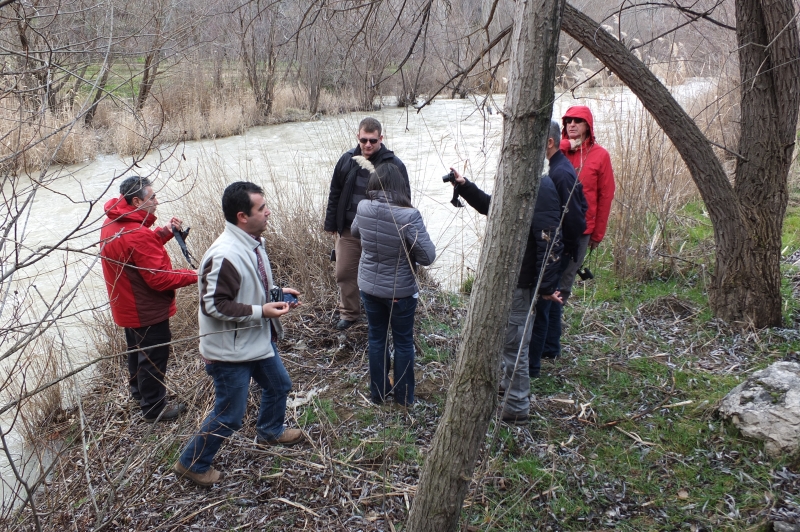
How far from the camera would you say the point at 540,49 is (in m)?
1.90

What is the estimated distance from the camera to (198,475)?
3207 mm

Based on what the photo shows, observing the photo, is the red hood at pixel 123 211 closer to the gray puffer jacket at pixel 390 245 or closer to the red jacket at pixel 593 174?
the gray puffer jacket at pixel 390 245

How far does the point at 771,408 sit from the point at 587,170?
1763 millimetres

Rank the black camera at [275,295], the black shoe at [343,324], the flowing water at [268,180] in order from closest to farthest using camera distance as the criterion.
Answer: the black camera at [275,295] → the black shoe at [343,324] → the flowing water at [268,180]

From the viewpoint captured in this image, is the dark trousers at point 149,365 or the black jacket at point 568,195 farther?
the dark trousers at point 149,365

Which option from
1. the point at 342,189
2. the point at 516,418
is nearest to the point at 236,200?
the point at 342,189

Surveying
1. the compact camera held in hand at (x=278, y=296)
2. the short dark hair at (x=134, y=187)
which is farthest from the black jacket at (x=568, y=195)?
the short dark hair at (x=134, y=187)

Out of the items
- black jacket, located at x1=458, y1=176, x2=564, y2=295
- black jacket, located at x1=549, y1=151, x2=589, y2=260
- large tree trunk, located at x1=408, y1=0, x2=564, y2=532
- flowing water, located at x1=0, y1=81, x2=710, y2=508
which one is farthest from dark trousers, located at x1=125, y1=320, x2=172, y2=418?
black jacket, located at x1=549, y1=151, x2=589, y2=260

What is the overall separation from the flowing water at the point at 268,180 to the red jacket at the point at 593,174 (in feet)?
2.04

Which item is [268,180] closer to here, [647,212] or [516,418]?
[647,212]

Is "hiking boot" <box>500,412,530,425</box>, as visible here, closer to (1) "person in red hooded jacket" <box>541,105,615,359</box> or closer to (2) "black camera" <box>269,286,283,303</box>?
(1) "person in red hooded jacket" <box>541,105,615,359</box>

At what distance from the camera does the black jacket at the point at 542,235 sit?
10.8 ft

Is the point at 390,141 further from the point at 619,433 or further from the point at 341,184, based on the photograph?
the point at 619,433

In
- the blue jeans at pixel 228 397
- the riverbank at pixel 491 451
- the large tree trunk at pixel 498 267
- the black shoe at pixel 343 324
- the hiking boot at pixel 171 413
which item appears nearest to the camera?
the large tree trunk at pixel 498 267
